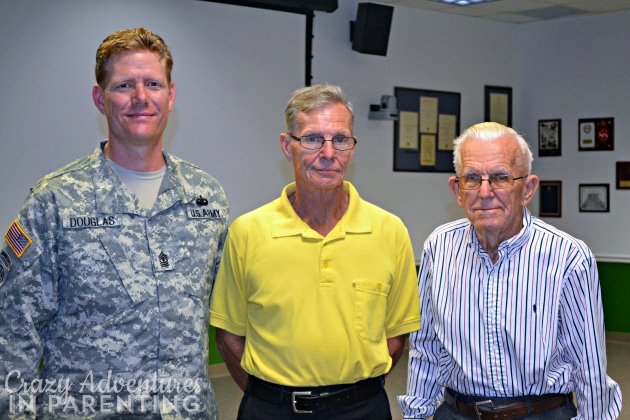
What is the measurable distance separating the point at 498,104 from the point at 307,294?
277 inches

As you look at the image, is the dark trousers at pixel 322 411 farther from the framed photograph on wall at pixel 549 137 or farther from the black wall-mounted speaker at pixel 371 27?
the framed photograph on wall at pixel 549 137

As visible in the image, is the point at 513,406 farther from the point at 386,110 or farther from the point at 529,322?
the point at 386,110

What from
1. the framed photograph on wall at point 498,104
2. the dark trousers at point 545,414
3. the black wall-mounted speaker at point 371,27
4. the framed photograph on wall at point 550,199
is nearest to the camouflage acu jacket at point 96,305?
the dark trousers at point 545,414

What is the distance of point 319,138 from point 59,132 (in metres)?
4.11

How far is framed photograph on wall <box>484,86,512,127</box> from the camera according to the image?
9.02 metres

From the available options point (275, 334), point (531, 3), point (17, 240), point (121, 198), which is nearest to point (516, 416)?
point (275, 334)

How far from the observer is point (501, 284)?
2.61m

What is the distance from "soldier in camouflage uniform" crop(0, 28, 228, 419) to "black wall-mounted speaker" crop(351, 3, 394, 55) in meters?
5.38

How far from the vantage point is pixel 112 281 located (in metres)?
2.41

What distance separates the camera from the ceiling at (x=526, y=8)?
26.4 feet

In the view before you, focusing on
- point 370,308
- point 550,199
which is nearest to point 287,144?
point 370,308

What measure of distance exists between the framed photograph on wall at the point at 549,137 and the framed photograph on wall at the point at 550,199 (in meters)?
0.34

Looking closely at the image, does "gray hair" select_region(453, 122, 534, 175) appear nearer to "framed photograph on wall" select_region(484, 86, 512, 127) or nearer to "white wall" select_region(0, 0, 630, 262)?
"white wall" select_region(0, 0, 630, 262)

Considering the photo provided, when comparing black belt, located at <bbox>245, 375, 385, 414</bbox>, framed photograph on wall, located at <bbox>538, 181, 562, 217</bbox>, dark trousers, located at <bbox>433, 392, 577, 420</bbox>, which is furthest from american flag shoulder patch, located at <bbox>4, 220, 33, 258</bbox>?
framed photograph on wall, located at <bbox>538, 181, 562, 217</bbox>
